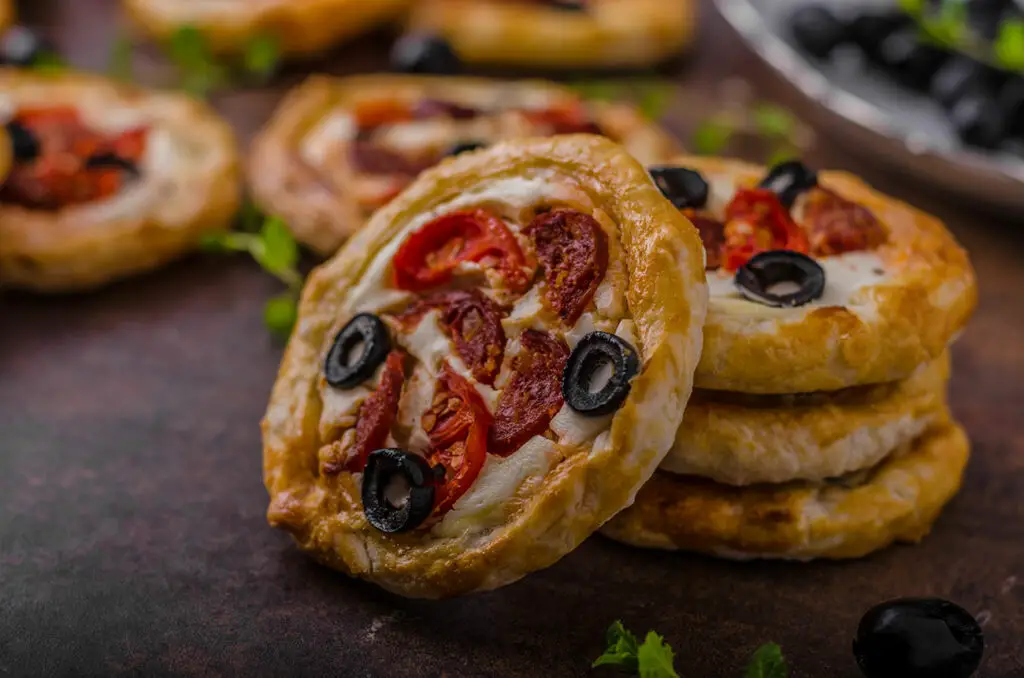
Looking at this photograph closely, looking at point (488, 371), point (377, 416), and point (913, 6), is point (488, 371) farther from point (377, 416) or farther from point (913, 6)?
point (913, 6)

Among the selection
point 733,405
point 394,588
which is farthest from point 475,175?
point 394,588

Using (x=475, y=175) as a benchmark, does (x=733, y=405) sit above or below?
below

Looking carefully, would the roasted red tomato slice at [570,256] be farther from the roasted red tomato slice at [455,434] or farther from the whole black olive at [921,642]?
the whole black olive at [921,642]

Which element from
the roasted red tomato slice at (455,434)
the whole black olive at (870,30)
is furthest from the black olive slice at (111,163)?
the whole black olive at (870,30)

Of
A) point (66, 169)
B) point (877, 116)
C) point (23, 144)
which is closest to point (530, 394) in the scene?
point (66, 169)

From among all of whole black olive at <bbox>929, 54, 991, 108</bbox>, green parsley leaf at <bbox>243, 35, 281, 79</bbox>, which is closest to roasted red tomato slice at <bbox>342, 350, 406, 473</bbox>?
green parsley leaf at <bbox>243, 35, 281, 79</bbox>

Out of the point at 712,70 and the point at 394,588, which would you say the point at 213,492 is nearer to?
the point at 394,588

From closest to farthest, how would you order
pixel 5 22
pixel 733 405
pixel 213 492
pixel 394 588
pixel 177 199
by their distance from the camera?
1. pixel 394 588
2. pixel 733 405
3. pixel 213 492
4. pixel 177 199
5. pixel 5 22
